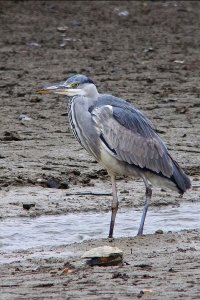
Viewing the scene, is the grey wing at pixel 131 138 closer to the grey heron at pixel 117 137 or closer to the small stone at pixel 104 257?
the grey heron at pixel 117 137

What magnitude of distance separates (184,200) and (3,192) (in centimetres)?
156

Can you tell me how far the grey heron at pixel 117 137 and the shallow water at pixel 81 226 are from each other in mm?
326

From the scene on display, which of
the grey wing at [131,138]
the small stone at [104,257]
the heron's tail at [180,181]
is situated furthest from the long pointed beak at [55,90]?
the small stone at [104,257]

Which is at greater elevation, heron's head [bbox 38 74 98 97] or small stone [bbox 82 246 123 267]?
heron's head [bbox 38 74 98 97]

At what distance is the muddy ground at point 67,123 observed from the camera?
6695 mm

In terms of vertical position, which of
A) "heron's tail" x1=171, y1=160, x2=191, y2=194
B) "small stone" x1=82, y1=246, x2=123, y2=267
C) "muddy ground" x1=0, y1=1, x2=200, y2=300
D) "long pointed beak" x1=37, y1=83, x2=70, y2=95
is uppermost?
"long pointed beak" x1=37, y1=83, x2=70, y2=95

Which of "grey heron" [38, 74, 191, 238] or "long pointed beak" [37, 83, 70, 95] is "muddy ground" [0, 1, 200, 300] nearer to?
"grey heron" [38, 74, 191, 238]

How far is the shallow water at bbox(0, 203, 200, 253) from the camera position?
8.66 meters

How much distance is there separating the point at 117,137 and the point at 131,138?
14 centimetres

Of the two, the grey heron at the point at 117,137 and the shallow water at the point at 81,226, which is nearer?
the shallow water at the point at 81,226

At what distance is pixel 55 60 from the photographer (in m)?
16.1

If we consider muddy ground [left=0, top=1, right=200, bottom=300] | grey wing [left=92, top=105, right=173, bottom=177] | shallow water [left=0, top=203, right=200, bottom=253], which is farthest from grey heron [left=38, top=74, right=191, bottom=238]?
muddy ground [left=0, top=1, right=200, bottom=300]

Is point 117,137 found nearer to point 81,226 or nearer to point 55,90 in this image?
point 55,90

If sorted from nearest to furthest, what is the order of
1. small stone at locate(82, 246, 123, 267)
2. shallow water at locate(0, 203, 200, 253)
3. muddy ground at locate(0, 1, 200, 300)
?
1. muddy ground at locate(0, 1, 200, 300)
2. small stone at locate(82, 246, 123, 267)
3. shallow water at locate(0, 203, 200, 253)
